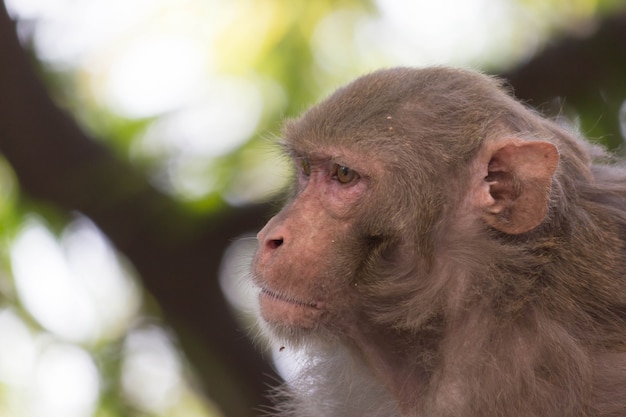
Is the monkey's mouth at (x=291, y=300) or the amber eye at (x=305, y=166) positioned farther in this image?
the amber eye at (x=305, y=166)

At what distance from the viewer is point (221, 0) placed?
5.86 meters

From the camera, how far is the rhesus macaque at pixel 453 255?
337 centimetres

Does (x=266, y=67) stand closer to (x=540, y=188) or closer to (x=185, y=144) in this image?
(x=185, y=144)

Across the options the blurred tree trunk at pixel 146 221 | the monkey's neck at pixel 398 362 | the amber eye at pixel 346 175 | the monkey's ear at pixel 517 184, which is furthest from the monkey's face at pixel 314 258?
the blurred tree trunk at pixel 146 221

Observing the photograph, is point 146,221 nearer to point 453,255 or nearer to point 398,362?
point 398,362

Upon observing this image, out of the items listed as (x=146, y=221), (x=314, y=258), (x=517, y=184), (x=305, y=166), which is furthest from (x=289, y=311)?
(x=146, y=221)

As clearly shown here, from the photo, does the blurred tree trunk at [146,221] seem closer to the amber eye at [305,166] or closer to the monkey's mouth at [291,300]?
the amber eye at [305,166]

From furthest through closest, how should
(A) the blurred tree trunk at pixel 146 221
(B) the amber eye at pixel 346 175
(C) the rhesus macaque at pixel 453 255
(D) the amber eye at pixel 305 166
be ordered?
(A) the blurred tree trunk at pixel 146 221 < (D) the amber eye at pixel 305 166 < (B) the amber eye at pixel 346 175 < (C) the rhesus macaque at pixel 453 255

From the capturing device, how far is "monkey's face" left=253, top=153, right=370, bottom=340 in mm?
3521

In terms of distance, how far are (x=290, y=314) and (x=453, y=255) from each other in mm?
573

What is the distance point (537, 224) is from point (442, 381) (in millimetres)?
583

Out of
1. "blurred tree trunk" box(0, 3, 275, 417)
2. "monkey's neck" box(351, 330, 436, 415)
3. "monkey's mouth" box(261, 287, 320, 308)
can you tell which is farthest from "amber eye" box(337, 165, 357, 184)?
"blurred tree trunk" box(0, 3, 275, 417)

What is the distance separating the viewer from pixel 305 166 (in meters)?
3.86

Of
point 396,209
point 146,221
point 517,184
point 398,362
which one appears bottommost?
point 146,221
